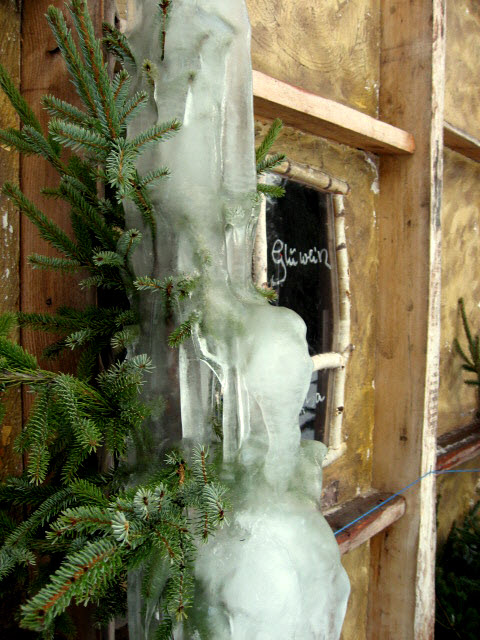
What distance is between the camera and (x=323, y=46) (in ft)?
5.60

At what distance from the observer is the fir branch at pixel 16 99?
729 millimetres

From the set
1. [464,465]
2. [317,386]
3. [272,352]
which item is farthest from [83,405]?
[464,465]

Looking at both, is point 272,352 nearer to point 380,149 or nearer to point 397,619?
point 380,149

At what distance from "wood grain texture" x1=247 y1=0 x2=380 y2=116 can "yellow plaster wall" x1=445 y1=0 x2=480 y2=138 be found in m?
A: 0.69

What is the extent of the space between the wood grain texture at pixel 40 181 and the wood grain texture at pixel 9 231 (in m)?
0.02

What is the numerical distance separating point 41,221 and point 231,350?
1.27 feet

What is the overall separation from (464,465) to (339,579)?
231 centimetres

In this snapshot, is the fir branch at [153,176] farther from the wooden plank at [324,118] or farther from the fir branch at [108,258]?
the wooden plank at [324,118]

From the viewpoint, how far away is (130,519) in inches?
23.0

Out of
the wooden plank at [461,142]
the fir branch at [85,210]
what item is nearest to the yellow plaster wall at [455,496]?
the wooden plank at [461,142]

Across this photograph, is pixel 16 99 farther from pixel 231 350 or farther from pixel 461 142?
pixel 461 142

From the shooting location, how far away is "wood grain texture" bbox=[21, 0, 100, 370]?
0.99 meters

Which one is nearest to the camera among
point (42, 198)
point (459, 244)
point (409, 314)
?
point (42, 198)

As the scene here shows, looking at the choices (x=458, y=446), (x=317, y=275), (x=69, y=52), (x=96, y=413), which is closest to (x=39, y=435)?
(x=96, y=413)
